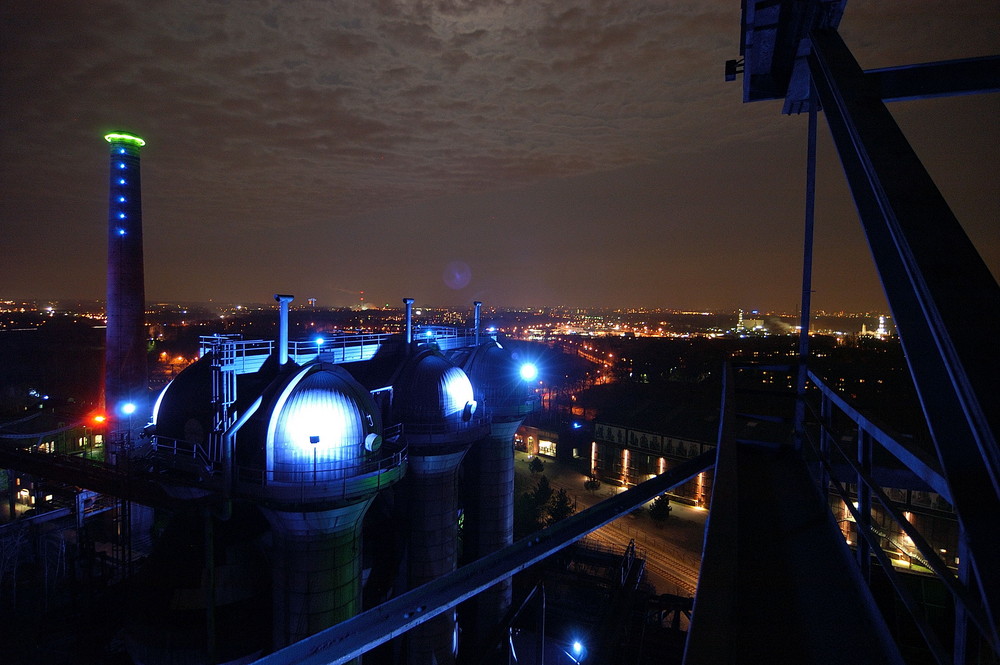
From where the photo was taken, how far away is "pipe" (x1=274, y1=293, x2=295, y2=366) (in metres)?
14.1

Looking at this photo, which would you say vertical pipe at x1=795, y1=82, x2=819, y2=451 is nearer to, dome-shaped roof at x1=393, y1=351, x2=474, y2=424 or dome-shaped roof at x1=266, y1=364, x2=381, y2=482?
dome-shaped roof at x1=266, y1=364, x2=381, y2=482

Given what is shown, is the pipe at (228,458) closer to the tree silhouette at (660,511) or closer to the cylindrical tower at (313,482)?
the cylindrical tower at (313,482)

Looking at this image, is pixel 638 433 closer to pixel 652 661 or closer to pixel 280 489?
pixel 652 661

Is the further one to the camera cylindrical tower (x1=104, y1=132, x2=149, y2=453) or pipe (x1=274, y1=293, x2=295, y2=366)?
cylindrical tower (x1=104, y1=132, x2=149, y2=453)

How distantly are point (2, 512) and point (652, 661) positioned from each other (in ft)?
131

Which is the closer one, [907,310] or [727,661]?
A: [727,661]

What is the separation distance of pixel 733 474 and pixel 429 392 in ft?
50.3

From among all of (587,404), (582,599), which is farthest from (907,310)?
(587,404)

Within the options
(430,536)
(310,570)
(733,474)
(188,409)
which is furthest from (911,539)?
(430,536)

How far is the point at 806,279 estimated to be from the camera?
653 cm

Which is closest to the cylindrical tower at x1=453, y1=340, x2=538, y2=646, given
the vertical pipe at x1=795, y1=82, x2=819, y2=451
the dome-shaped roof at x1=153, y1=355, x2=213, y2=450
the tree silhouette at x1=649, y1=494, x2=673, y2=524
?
the dome-shaped roof at x1=153, y1=355, x2=213, y2=450

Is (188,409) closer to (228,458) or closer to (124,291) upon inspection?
(228,458)

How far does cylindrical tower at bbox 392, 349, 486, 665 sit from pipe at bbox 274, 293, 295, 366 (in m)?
4.55

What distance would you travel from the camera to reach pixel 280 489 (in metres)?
11.9
